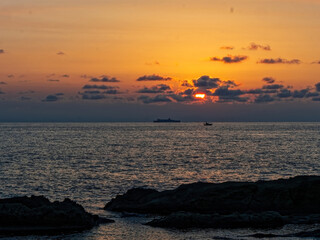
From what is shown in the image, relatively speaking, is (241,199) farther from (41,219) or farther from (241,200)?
(41,219)

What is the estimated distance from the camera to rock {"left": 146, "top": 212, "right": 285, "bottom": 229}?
33.4m

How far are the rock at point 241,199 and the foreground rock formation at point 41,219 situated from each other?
676 cm

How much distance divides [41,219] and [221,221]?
37.6 feet

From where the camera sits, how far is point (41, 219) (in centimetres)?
3253

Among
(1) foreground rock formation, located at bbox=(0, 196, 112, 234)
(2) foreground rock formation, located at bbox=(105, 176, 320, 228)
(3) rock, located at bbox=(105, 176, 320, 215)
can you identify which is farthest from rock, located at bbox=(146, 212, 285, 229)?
(1) foreground rock formation, located at bbox=(0, 196, 112, 234)

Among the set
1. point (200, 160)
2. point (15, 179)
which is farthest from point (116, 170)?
point (200, 160)

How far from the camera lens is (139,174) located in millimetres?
65500

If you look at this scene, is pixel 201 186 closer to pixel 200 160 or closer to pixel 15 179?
pixel 15 179

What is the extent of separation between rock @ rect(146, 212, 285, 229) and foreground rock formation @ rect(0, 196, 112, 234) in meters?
4.83

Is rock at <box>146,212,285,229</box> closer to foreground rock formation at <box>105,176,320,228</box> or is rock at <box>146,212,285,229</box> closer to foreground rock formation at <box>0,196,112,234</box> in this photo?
foreground rock formation at <box>105,176,320,228</box>

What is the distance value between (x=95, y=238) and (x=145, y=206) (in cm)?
851

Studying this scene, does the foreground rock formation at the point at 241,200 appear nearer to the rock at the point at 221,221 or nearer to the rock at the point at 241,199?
the rock at the point at 241,199

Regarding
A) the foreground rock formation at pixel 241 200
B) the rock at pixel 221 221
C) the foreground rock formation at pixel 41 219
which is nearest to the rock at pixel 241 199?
the foreground rock formation at pixel 241 200

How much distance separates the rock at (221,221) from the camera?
109ft
